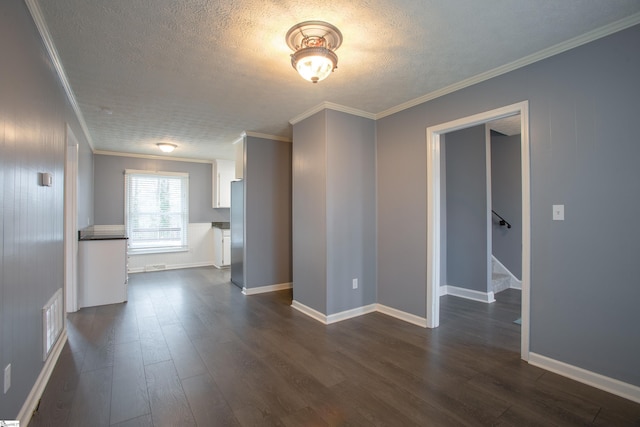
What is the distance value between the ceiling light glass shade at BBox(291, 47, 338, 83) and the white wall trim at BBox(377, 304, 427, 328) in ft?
8.92

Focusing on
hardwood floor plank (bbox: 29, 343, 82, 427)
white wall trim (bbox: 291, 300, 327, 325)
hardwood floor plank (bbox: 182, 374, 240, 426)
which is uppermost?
white wall trim (bbox: 291, 300, 327, 325)

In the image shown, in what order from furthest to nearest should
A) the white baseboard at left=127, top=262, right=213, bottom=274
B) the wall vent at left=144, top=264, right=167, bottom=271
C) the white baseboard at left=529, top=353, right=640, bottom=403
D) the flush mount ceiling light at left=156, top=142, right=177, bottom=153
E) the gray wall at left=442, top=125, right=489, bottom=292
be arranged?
the wall vent at left=144, top=264, right=167, bottom=271
the white baseboard at left=127, top=262, right=213, bottom=274
the flush mount ceiling light at left=156, top=142, right=177, bottom=153
the gray wall at left=442, top=125, right=489, bottom=292
the white baseboard at left=529, top=353, right=640, bottom=403

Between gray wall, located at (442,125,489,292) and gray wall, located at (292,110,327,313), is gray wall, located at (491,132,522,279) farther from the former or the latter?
gray wall, located at (292,110,327,313)

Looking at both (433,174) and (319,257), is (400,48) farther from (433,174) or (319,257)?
(319,257)

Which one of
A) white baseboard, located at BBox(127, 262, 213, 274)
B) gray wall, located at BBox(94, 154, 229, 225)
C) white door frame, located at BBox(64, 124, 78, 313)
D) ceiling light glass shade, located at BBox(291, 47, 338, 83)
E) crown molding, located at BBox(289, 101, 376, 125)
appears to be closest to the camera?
ceiling light glass shade, located at BBox(291, 47, 338, 83)

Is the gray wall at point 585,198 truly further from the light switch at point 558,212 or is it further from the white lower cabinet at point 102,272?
the white lower cabinet at point 102,272

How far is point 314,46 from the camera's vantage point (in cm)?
213

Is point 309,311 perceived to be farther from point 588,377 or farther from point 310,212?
point 588,377

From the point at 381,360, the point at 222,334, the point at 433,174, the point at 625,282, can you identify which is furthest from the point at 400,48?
the point at 222,334

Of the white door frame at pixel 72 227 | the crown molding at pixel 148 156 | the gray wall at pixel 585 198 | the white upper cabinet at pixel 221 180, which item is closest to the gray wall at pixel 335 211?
the gray wall at pixel 585 198

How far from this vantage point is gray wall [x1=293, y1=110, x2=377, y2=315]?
3504 millimetres

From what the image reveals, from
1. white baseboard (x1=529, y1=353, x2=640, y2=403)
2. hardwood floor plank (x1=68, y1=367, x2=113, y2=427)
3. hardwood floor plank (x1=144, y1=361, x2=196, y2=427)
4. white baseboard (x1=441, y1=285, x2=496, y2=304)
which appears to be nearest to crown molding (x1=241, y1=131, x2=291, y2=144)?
hardwood floor plank (x1=144, y1=361, x2=196, y2=427)

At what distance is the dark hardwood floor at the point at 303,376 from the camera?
185 centimetres

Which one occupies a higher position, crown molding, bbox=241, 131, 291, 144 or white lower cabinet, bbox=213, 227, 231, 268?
crown molding, bbox=241, 131, 291, 144
